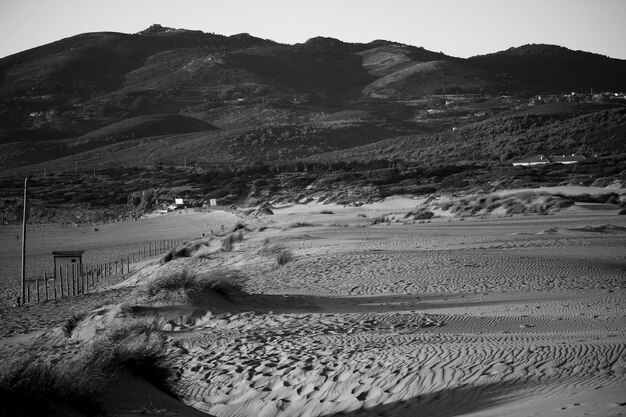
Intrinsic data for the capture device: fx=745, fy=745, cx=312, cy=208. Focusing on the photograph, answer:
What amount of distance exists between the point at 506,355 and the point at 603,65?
180 metres

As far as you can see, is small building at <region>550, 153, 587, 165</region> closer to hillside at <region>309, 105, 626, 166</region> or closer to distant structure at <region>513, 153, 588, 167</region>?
distant structure at <region>513, 153, 588, 167</region>

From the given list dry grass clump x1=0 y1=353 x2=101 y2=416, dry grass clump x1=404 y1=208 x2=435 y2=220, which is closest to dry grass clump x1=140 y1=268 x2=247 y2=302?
dry grass clump x1=0 y1=353 x2=101 y2=416

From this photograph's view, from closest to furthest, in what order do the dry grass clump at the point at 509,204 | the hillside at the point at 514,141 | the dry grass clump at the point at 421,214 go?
the dry grass clump at the point at 509,204
the dry grass clump at the point at 421,214
the hillside at the point at 514,141

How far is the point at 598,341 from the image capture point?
27.0ft

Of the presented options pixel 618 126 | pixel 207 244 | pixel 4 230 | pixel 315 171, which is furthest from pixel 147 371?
pixel 618 126

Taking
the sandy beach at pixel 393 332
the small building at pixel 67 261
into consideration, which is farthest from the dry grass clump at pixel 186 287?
the small building at pixel 67 261

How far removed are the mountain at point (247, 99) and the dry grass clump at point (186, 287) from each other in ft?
214

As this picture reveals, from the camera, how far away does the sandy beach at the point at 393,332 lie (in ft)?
22.7

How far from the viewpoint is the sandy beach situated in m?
6.91

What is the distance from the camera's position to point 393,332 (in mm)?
10102

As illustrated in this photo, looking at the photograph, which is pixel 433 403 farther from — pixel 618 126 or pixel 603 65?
pixel 603 65

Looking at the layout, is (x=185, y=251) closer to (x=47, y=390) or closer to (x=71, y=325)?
(x=71, y=325)

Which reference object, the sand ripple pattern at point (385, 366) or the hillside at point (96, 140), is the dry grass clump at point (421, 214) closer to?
the sand ripple pattern at point (385, 366)

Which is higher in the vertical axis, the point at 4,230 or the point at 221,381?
the point at 221,381
